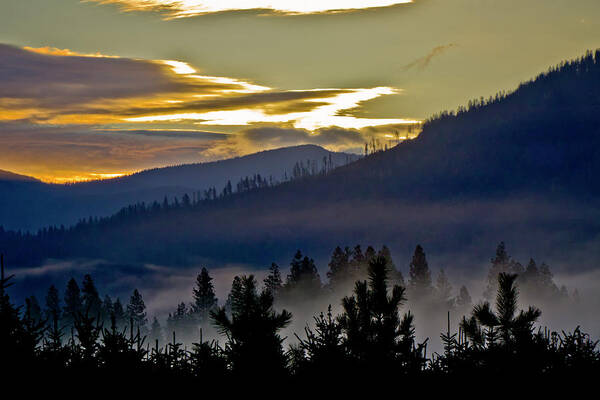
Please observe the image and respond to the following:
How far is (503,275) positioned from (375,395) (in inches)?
207

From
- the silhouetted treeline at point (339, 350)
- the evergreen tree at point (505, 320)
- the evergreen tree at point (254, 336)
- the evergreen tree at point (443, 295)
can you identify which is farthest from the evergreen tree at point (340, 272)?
the evergreen tree at point (254, 336)

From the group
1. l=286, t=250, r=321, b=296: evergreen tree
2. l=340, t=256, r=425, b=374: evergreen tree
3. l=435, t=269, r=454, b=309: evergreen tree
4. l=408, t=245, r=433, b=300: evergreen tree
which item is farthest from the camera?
l=435, t=269, r=454, b=309: evergreen tree

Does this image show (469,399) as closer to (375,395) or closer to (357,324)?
(375,395)

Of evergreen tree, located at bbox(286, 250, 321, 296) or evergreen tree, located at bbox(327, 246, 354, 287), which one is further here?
evergreen tree, located at bbox(327, 246, 354, 287)

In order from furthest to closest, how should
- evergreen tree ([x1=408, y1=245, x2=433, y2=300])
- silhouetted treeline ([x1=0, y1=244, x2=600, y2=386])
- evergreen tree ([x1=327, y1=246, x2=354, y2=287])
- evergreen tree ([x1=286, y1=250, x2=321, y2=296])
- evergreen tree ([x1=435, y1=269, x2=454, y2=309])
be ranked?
evergreen tree ([x1=435, y1=269, x2=454, y2=309]) → evergreen tree ([x1=408, y1=245, x2=433, y2=300]) → evergreen tree ([x1=327, y1=246, x2=354, y2=287]) → evergreen tree ([x1=286, y1=250, x2=321, y2=296]) → silhouetted treeline ([x1=0, y1=244, x2=600, y2=386])

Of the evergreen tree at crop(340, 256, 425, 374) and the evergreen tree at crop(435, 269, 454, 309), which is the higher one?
the evergreen tree at crop(340, 256, 425, 374)

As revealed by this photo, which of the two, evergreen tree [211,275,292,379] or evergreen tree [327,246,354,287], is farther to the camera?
evergreen tree [327,246,354,287]

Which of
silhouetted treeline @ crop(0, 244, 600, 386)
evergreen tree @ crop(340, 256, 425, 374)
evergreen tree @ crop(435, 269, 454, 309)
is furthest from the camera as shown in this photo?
evergreen tree @ crop(435, 269, 454, 309)

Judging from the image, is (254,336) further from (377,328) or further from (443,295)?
(443,295)

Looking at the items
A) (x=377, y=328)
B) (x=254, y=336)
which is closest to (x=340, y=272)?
(x=377, y=328)

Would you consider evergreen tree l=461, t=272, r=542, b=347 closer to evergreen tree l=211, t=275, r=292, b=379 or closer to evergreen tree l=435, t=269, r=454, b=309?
evergreen tree l=211, t=275, r=292, b=379

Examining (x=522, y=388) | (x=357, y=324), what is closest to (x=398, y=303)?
(x=357, y=324)

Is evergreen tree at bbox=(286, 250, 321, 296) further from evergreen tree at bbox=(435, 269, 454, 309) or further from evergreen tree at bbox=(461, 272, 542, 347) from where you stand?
evergreen tree at bbox=(461, 272, 542, 347)

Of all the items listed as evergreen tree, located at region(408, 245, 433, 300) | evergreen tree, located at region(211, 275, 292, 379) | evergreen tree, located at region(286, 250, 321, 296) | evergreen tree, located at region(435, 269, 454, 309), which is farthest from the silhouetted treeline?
evergreen tree, located at region(435, 269, 454, 309)
